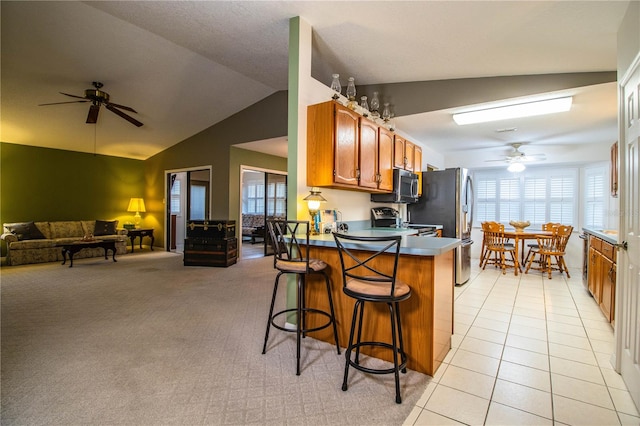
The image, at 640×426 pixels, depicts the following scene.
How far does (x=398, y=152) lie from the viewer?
398cm

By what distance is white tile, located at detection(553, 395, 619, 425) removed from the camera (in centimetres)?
159

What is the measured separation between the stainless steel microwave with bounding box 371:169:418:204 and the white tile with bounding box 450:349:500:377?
6.65ft

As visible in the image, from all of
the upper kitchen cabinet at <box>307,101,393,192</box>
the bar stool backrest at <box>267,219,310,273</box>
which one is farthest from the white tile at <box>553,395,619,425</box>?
the upper kitchen cabinet at <box>307,101,393,192</box>

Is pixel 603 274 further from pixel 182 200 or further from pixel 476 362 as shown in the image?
pixel 182 200

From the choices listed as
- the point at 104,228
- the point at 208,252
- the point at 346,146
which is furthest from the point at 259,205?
the point at 346,146

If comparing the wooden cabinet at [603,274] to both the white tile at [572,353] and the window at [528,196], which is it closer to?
the white tile at [572,353]

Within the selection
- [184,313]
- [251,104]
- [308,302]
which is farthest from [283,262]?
[251,104]

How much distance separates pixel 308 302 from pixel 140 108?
497 cm

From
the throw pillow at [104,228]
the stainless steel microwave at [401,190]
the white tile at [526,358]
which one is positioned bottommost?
the white tile at [526,358]

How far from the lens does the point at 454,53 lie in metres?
3.00

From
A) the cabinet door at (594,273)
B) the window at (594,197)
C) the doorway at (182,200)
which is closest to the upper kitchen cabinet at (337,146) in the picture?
the cabinet door at (594,273)

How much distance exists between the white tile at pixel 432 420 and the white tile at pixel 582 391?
81cm

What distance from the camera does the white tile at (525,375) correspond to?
1931 mm

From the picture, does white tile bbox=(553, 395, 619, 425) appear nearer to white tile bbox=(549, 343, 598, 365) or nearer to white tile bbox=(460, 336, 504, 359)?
white tile bbox=(460, 336, 504, 359)
